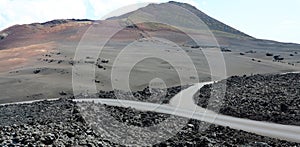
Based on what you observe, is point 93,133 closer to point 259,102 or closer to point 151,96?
point 259,102

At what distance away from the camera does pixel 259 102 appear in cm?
3916

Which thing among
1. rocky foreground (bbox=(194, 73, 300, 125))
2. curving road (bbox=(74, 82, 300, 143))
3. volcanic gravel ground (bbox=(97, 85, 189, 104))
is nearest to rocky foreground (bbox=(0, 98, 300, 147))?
curving road (bbox=(74, 82, 300, 143))

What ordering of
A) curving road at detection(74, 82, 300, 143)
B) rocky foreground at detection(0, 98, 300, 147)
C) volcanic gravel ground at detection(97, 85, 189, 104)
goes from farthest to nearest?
volcanic gravel ground at detection(97, 85, 189, 104)
curving road at detection(74, 82, 300, 143)
rocky foreground at detection(0, 98, 300, 147)

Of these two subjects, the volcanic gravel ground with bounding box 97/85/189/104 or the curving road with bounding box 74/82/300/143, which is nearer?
the curving road with bounding box 74/82/300/143

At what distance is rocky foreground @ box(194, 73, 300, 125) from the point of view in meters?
33.2

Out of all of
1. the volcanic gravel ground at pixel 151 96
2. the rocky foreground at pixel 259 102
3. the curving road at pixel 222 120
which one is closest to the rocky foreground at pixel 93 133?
the curving road at pixel 222 120

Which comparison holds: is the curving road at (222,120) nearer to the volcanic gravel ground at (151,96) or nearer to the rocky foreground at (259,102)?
the rocky foreground at (259,102)

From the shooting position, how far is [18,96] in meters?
53.9

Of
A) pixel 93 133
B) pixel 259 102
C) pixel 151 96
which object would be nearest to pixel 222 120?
pixel 259 102

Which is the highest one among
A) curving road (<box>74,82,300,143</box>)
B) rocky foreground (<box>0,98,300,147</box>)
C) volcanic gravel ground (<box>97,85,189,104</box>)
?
rocky foreground (<box>0,98,300,147</box>)

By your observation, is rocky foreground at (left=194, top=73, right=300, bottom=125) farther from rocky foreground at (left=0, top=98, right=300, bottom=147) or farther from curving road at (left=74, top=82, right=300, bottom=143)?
rocky foreground at (left=0, top=98, right=300, bottom=147)

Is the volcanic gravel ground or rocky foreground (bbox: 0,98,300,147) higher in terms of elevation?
rocky foreground (bbox: 0,98,300,147)

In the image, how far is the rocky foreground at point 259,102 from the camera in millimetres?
33156

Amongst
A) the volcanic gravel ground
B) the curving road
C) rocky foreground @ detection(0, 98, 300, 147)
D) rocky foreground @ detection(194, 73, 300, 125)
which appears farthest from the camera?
the volcanic gravel ground
